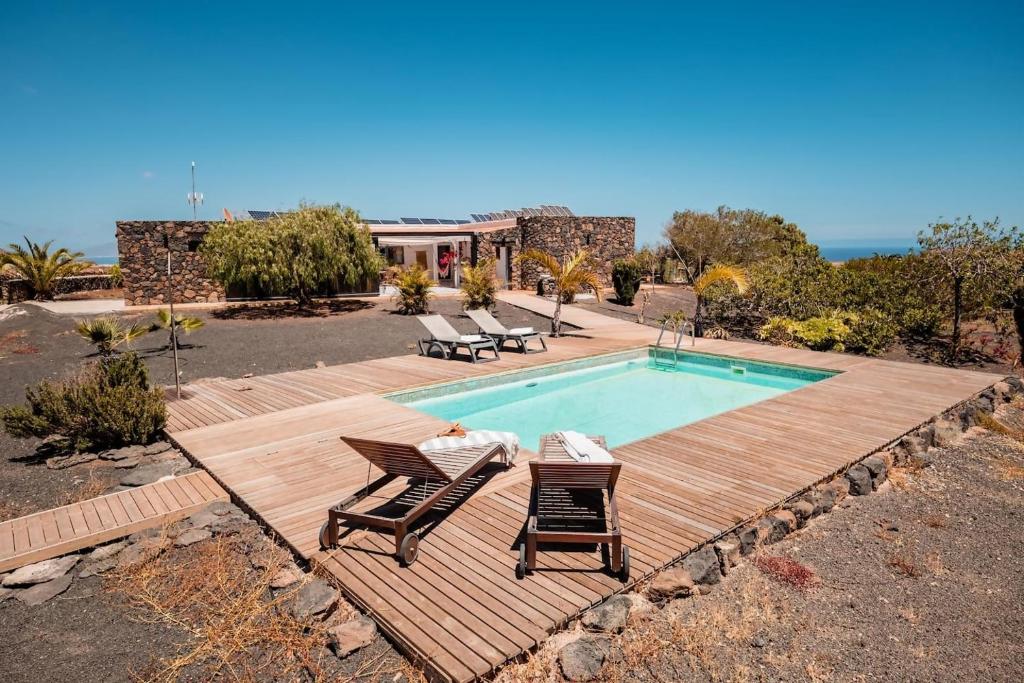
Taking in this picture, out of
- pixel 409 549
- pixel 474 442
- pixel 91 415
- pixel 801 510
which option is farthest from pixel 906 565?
pixel 91 415

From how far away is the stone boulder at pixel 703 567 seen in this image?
373cm

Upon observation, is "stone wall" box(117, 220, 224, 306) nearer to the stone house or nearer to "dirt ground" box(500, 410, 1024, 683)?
the stone house

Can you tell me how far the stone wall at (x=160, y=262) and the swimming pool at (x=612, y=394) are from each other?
580 inches

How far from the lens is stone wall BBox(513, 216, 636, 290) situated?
23.0 meters

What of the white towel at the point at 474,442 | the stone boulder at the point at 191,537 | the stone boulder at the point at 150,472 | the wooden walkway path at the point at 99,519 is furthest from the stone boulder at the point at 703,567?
the stone boulder at the point at 150,472

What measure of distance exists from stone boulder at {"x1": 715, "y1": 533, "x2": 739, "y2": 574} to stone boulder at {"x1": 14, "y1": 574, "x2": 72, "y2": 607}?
4616mm

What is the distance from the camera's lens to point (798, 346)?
40.9 ft

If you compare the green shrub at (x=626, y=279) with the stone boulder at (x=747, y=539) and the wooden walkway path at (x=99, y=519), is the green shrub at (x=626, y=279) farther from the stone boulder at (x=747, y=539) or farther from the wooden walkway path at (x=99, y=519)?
the wooden walkway path at (x=99, y=519)

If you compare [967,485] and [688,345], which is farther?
[688,345]

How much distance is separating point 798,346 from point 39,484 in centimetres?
1347

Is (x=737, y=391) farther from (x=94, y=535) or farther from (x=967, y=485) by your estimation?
(x=94, y=535)

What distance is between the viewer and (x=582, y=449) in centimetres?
457

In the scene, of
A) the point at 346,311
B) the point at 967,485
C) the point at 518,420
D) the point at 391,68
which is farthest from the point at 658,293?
the point at 391,68

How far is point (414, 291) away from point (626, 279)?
8205mm
